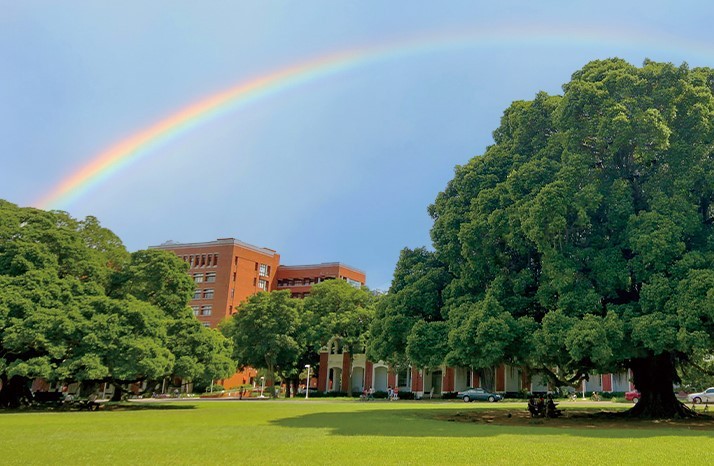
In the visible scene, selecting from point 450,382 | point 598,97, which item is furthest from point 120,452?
point 450,382

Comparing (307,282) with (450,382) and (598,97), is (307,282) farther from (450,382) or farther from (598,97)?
(598,97)

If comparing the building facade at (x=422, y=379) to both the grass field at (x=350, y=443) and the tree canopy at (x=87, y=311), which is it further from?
the grass field at (x=350, y=443)

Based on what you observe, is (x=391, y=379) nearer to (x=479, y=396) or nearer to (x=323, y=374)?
(x=323, y=374)

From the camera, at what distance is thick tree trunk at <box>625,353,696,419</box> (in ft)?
69.5

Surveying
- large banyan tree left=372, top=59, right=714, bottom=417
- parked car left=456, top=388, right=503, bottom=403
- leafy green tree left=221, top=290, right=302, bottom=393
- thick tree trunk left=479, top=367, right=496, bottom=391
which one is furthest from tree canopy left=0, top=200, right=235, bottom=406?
thick tree trunk left=479, top=367, right=496, bottom=391

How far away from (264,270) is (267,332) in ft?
122

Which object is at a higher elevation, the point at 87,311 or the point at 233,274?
the point at 233,274

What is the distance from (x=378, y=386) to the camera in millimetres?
61250

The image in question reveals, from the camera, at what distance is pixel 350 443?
43.2 ft

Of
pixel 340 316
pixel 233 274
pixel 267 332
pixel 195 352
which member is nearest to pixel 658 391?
pixel 195 352

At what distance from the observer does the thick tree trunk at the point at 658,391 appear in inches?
834

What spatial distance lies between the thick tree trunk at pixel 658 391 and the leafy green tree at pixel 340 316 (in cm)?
3579

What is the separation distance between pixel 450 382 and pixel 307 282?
44.7 metres

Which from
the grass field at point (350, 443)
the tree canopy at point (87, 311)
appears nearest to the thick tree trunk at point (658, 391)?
the grass field at point (350, 443)
